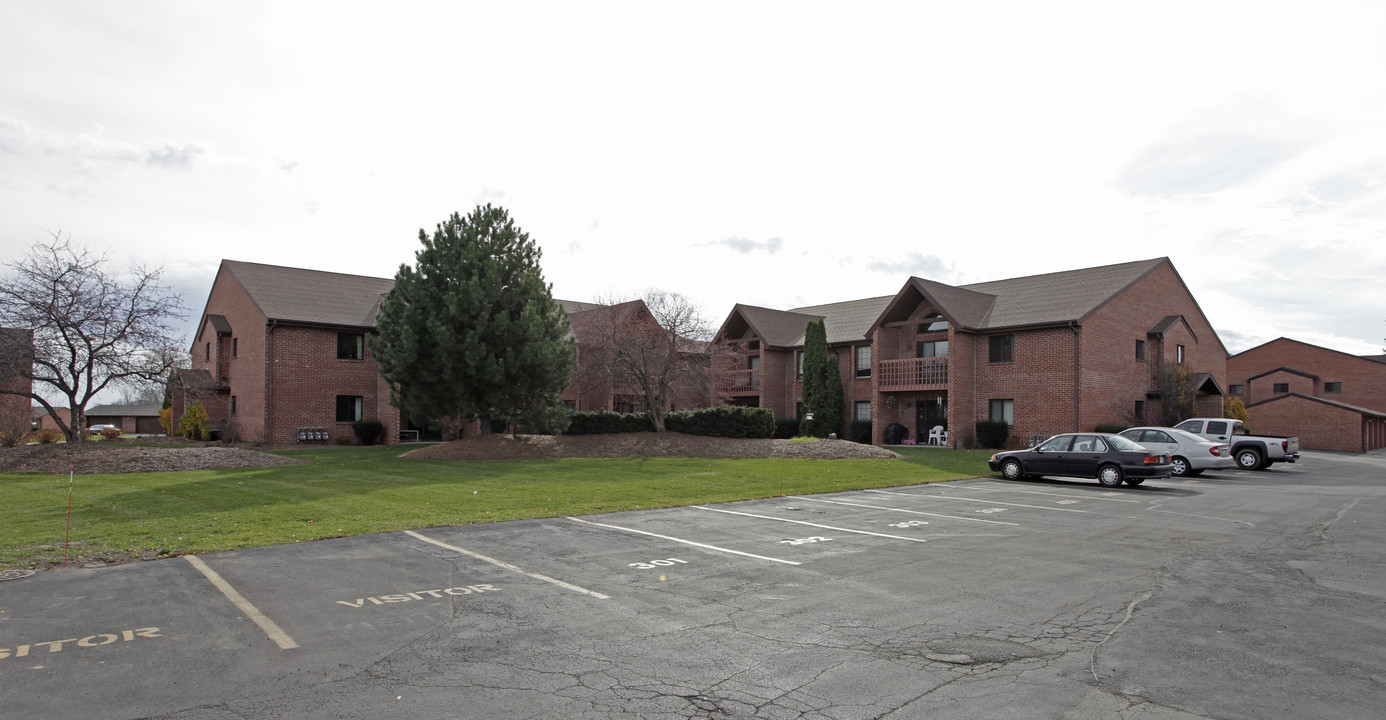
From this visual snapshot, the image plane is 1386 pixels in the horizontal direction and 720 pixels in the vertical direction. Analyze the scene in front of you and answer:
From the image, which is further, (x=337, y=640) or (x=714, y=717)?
(x=337, y=640)

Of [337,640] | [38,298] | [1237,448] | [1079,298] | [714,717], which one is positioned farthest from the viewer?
[1079,298]

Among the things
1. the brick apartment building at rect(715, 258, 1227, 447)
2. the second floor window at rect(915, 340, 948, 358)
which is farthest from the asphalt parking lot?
the second floor window at rect(915, 340, 948, 358)

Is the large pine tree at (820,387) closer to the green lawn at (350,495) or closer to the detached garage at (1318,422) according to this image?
the green lawn at (350,495)

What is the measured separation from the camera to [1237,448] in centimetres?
2756

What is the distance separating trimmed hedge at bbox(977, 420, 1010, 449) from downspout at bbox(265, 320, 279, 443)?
29281 mm

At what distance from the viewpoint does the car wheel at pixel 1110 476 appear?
66.4 ft

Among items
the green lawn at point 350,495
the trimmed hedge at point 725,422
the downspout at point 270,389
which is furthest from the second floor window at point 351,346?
the trimmed hedge at point 725,422

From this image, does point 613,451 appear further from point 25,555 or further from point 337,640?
point 337,640

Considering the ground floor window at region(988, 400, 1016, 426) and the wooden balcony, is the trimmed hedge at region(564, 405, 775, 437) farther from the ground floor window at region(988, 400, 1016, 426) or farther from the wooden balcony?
the ground floor window at region(988, 400, 1016, 426)

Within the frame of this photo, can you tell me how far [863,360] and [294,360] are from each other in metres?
26.1

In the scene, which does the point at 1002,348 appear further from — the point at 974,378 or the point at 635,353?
the point at 635,353

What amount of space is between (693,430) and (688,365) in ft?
8.89

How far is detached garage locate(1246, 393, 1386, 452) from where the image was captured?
41.1 metres

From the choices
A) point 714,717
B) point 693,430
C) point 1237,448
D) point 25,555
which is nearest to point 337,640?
point 714,717
